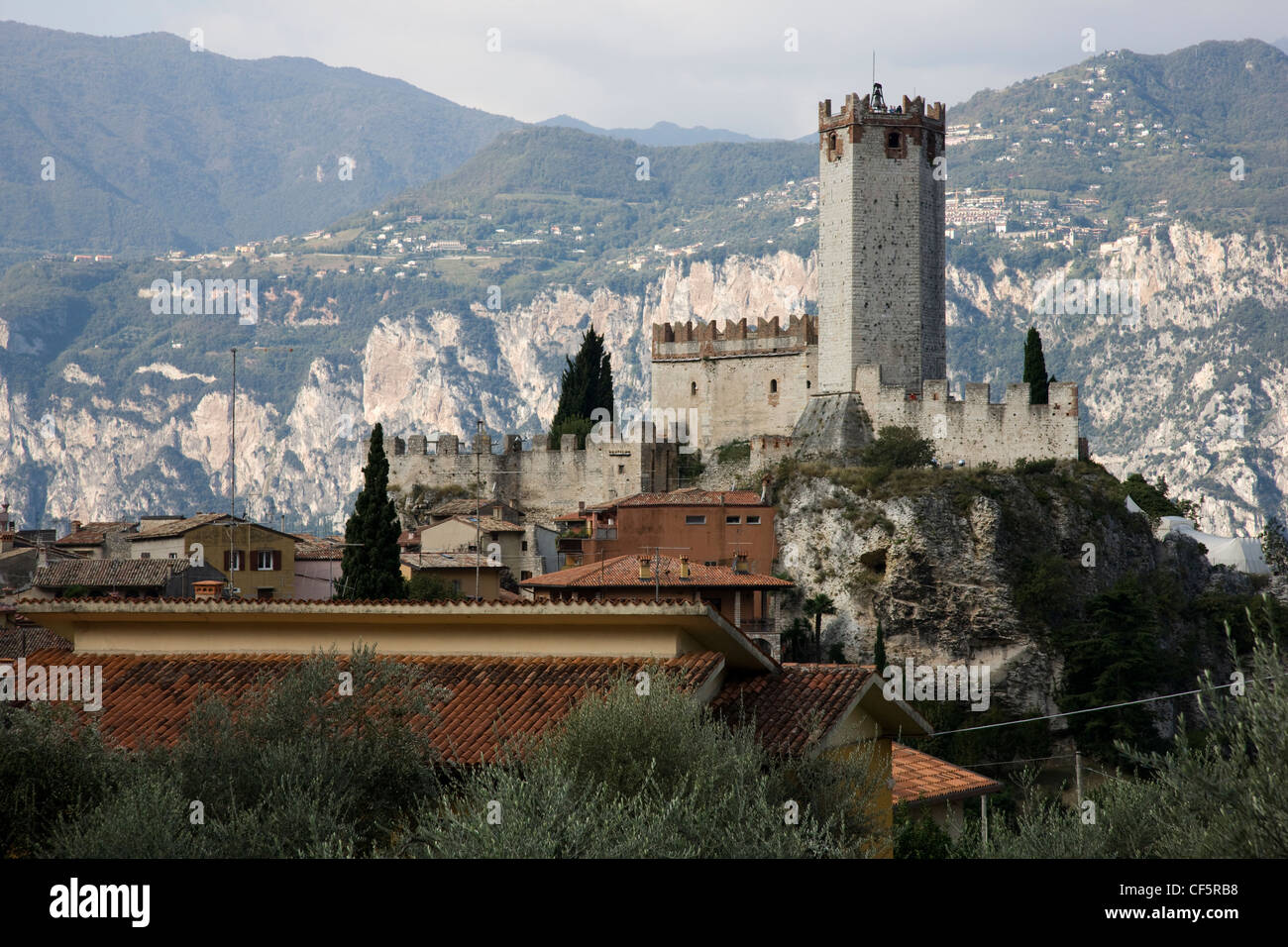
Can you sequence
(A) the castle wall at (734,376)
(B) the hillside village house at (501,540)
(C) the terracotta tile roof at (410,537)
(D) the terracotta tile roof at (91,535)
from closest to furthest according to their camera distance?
(B) the hillside village house at (501,540) < (C) the terracotta tile roof at (410,537) < (A) the castle wall at (734,376) < (D) the terracotta tile roof at (91,535)

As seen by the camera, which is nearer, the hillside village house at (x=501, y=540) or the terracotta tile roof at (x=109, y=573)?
the terracotta tile roof at (x=109, y=573)

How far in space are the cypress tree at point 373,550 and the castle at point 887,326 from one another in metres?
18.2

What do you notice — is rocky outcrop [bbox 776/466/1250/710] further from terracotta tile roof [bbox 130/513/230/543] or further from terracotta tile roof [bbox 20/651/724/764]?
terracotta tile roof [bbox 20/651/724/764]

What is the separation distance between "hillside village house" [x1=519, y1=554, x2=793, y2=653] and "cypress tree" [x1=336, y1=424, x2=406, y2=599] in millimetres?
4087

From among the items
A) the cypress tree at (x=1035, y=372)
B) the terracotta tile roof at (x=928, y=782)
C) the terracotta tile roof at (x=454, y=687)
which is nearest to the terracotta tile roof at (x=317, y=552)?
the cypress tree at (x=1035, y=372)

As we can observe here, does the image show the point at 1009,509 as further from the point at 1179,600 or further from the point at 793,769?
the point at 793,769

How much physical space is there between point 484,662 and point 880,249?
153 ft

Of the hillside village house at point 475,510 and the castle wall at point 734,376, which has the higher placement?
the castle wall at point 734,376

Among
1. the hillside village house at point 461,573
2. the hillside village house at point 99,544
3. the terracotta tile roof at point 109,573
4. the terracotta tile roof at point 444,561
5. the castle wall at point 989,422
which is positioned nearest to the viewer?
the terracotta tile roof at point 109,573

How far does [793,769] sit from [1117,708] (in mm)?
42976

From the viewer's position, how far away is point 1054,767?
55562 millimetres

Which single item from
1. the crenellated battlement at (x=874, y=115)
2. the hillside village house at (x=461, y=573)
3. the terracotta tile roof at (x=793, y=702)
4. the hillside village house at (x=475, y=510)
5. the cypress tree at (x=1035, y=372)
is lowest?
the hillside village house at (x=461, y=573)

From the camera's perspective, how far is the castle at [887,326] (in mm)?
62219

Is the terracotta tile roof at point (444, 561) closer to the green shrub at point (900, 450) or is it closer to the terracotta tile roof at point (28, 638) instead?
the green shrub at point (900, 450)
